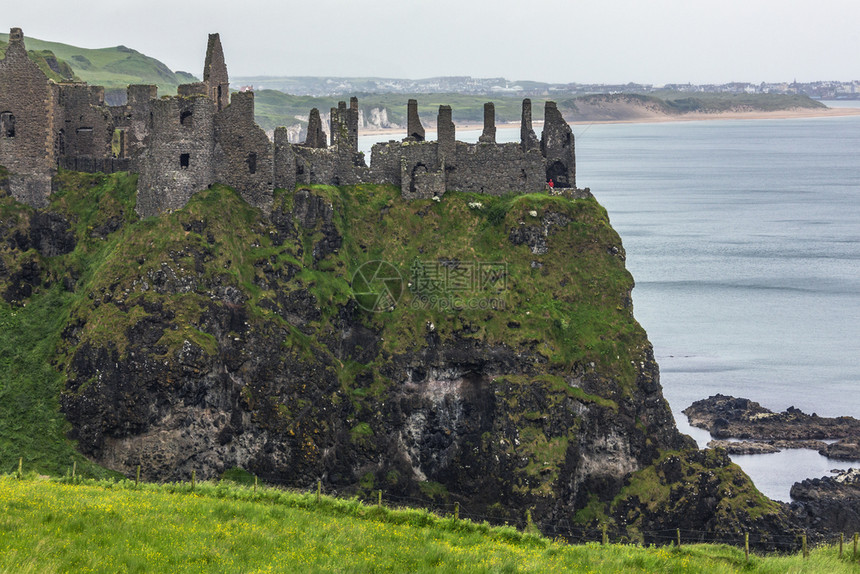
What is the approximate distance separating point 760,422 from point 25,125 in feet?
202

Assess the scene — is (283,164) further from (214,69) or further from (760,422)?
(760,422)

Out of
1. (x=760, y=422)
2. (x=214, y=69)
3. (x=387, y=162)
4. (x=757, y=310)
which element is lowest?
(x=760, y=422)

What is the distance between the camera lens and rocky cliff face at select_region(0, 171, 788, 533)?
210 feet

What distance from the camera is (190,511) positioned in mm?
39094

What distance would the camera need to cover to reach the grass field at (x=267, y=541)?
32.8 metres

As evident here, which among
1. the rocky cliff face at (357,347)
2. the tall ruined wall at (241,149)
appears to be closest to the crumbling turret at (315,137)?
the rocky cliff face at (357,347)

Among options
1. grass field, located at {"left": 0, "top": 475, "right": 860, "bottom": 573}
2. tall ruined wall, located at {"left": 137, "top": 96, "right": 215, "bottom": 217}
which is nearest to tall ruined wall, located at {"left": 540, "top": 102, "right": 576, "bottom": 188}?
tall ruined wall, located at {"left": 137, "top": 96, "right": 215, "bottom": 217}

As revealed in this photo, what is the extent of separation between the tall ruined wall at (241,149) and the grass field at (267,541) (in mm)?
31036

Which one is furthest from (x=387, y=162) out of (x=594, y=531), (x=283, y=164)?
(x=594, y=531)

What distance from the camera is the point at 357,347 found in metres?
71.4

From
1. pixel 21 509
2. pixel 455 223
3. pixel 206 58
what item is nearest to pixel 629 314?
pixel 455 223

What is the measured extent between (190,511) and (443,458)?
30574 millimetres

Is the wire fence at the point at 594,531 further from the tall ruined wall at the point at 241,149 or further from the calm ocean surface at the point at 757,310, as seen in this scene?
the tall ruined wall at the point at 241,149

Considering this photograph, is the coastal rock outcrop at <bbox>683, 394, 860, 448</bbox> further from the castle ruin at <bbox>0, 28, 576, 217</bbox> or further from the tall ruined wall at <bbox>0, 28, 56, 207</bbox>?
the tall ruined wall at <bbox>0, 28, 56, 207</bbox>
